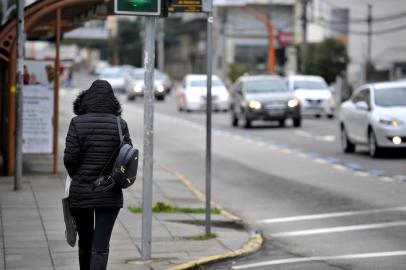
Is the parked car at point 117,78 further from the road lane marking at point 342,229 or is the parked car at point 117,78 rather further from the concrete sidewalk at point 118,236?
the road lane marking at point 342,229

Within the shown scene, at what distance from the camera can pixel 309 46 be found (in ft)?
202

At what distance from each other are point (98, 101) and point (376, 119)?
14.6m

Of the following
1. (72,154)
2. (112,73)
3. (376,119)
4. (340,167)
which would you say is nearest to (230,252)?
(72,154)

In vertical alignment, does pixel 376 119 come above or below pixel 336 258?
above

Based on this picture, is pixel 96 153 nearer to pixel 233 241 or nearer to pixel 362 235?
pixel 233 241

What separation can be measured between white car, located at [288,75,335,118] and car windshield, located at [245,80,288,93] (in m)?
4.70

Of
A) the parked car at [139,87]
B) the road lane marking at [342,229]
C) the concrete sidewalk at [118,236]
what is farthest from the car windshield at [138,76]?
the road lane marking at [342,229]

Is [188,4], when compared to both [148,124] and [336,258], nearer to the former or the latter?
[148,124]

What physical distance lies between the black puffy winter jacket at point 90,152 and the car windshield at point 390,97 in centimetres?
1515

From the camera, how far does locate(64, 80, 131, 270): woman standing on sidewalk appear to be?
317 inches

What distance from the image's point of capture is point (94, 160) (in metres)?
8.09

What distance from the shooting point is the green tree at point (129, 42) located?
111 m

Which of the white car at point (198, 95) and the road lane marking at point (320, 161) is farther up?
the white car at point (198, 95)

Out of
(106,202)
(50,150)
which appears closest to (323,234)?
(106,202)
